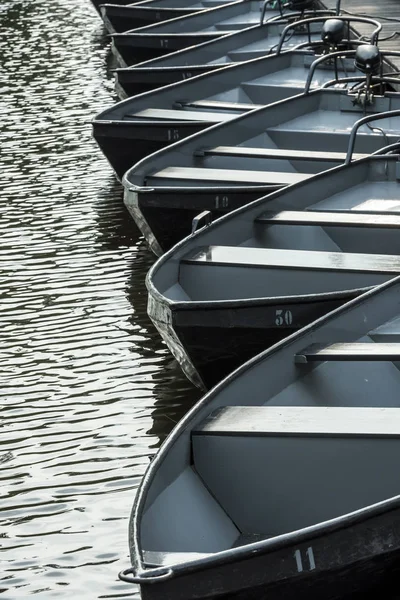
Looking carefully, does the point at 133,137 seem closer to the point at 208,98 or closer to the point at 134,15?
the point at 208,98

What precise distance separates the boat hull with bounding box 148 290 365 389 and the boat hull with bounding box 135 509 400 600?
2.19m

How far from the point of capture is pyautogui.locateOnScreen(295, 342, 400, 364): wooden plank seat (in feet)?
19.0

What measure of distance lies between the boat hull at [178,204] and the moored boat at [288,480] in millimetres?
2712

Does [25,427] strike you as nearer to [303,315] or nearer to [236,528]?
[303,315]

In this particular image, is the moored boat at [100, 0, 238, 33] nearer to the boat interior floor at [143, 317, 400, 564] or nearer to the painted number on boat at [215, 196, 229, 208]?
the painted number on boat at [215, 196, 229, 208]

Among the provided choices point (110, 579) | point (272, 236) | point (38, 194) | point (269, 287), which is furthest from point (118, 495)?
point (38, 194)

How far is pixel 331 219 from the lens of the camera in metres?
8.00

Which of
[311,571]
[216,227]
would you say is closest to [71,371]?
[216,227]

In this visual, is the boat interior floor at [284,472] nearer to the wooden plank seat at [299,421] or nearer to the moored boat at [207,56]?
the wooden plank seat at [299,421]

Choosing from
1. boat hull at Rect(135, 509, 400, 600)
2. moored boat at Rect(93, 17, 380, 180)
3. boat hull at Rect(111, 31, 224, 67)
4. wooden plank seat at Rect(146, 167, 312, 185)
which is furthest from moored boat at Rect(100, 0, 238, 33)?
boat hull at Rect(135, 509, 400, 600)

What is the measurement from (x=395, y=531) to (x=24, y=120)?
10.8 metres

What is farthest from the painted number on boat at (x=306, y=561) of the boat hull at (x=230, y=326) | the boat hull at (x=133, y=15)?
the boat hull at (x=133, y=15)

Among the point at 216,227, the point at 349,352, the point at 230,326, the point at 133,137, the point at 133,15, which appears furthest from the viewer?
the point at 133,15

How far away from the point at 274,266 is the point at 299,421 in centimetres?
215
